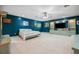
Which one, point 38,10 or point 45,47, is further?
point 38,10

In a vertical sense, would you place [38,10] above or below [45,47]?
above

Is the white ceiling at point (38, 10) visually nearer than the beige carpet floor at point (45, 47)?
No

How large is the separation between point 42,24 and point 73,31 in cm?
96

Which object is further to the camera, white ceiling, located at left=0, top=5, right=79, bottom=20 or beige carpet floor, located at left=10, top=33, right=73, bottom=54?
white ceiling, located at left=0, top=5, right=79, bottom=20

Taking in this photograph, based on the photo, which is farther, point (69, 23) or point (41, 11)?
point (41, 11)

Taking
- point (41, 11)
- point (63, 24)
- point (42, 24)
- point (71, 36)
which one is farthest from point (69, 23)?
point (41, 11)

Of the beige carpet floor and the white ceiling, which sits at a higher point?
the white ceiling

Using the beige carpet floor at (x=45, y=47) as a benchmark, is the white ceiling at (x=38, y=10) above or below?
above
